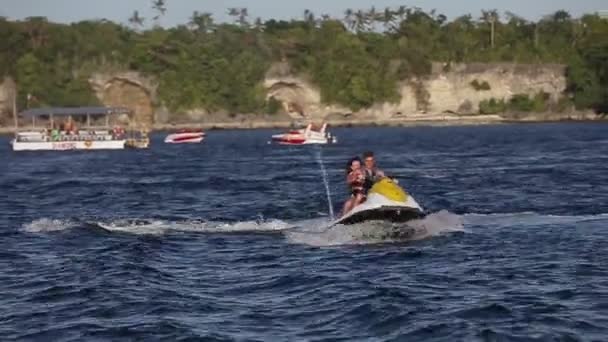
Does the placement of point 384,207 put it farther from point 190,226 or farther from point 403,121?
point 403,121

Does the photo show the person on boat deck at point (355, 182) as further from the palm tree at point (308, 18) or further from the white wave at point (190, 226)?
the palm tree at point (308, 18)

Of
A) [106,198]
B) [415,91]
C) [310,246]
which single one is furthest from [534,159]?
[415,91]

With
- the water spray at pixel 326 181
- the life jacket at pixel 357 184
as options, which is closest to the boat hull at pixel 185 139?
the water spray at pixel 326 181

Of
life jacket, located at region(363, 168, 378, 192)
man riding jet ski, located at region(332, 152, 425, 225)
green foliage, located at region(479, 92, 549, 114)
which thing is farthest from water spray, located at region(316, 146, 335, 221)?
green foliage, located at region(479, 92, 549, 114)

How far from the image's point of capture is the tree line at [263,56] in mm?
128500

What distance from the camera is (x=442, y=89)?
A: 128 m

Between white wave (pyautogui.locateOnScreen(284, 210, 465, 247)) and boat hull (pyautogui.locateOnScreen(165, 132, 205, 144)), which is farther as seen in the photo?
boat hull (pyautogui.locateOnScreen(165, 132, 205, 144))

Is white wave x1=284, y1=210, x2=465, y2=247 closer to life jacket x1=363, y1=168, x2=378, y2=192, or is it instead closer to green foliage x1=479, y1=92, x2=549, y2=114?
life jacket x1=363, y1=168, x2=378, y2=192

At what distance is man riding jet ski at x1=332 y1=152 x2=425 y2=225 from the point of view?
68.8ft

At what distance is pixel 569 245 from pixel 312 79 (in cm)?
11021

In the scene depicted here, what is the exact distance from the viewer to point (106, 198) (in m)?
34.6

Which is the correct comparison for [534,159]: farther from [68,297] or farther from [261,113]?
[261,113]

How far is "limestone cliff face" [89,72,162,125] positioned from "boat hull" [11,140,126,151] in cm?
5405

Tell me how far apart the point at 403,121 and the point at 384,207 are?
10626 centimetres
